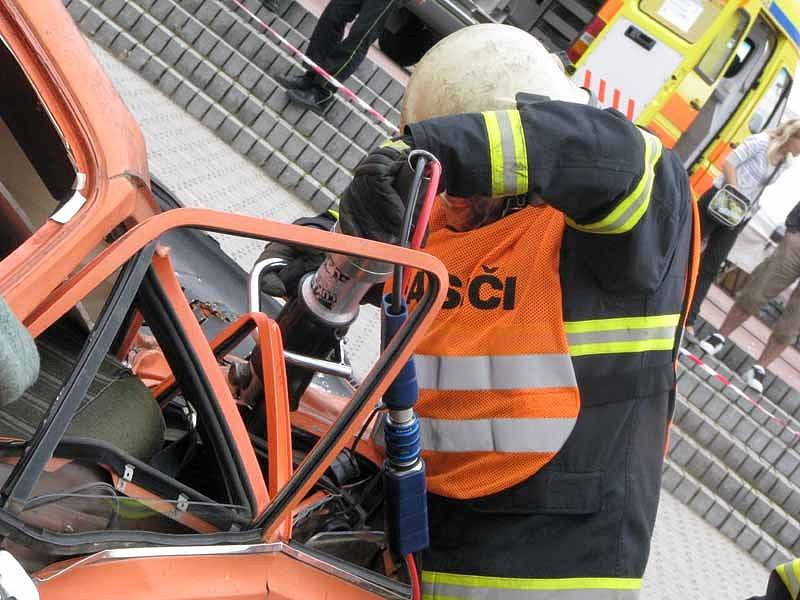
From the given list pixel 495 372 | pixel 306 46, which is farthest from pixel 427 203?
pixel 306 46

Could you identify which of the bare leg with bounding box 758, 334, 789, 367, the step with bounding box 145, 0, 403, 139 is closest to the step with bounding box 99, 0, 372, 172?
the step with bounding box 145, 0, 403, 139

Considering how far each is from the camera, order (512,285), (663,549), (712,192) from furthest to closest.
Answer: (712,192)
(663,549)
(512,285)

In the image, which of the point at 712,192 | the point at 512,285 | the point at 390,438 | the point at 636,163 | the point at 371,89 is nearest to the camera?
the point at 636,163

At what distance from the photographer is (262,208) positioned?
17.5ft

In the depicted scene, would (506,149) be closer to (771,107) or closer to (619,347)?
(619,347)

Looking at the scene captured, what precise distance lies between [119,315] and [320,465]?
402mm

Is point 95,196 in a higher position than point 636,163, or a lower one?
lower

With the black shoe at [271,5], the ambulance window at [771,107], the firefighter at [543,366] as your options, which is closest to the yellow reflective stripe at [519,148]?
the firefighter at [543,366]

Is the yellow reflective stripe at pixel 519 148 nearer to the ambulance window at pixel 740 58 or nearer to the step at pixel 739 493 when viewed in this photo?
the step at pixel 739 493

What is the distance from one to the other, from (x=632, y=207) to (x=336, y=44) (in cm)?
456

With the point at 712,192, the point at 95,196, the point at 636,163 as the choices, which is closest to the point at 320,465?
the point at 95,196

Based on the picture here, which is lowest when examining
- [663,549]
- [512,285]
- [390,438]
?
[663,549]

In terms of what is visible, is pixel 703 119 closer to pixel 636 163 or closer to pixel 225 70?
pixel 225 70

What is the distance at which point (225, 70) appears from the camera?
20.2ft
